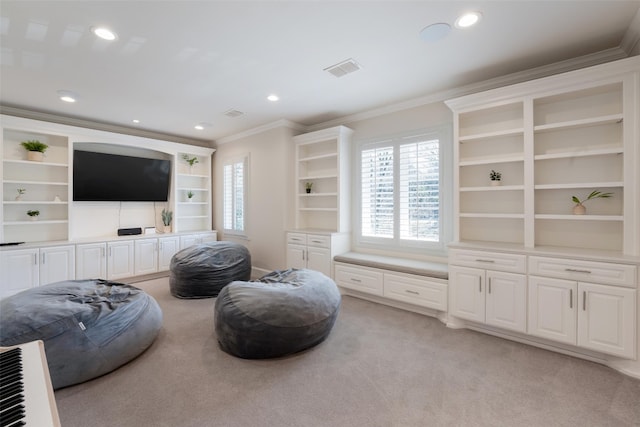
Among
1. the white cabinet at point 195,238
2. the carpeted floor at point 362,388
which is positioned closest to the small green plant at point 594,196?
the carpeted floor at point 362,388

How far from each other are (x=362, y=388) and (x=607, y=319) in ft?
6.91

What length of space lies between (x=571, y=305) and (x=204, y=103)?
4.78 meters

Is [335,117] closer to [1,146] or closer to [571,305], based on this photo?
[571,305]

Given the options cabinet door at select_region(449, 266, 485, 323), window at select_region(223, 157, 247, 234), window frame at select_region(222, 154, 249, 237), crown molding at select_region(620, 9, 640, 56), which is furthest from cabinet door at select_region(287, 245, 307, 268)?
crown molding at select_region(620, 9, 640, 56)

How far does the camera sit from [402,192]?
3.97 meters

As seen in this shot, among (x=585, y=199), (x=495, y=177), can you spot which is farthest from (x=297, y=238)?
(x=585, y=199)

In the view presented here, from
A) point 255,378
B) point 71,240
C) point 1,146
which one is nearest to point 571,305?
point 255,378

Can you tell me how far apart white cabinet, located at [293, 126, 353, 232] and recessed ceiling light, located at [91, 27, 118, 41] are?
9.19 feet

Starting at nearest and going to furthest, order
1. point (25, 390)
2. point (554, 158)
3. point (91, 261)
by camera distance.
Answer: point (25, 390)
point (554, 158)
point (91, 261)

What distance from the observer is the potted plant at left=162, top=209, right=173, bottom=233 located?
5.59 metres

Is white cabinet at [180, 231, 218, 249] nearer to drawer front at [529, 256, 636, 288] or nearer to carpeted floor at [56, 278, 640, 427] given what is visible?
carpeted floor at [56, 278, 640, 427]

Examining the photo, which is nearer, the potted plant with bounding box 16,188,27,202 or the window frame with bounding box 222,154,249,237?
the potted plant with bounding box 16,188,27,202

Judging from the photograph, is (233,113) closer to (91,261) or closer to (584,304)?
(91,261)

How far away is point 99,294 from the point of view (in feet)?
8.82
